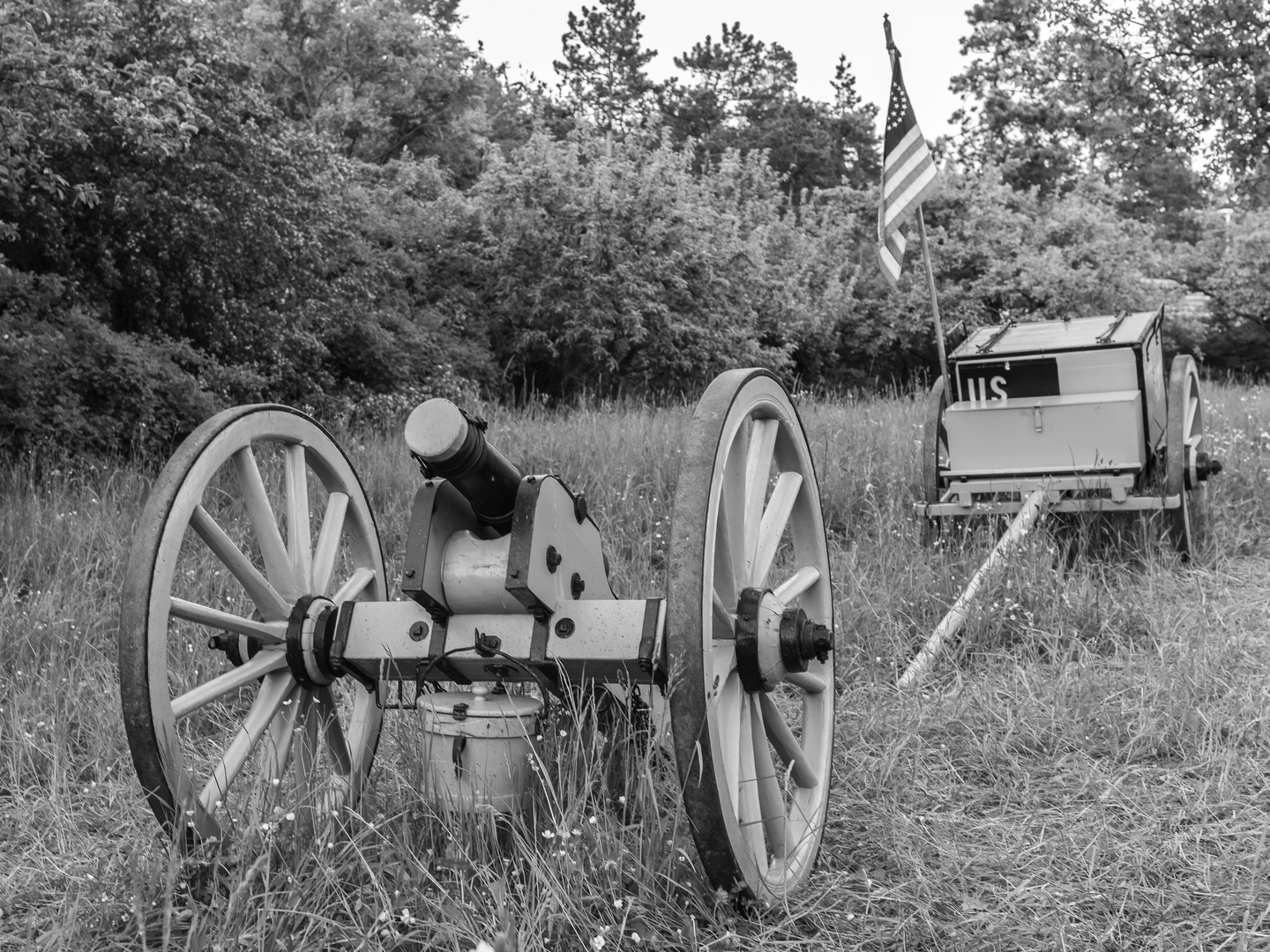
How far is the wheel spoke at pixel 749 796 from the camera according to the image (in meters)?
2.16

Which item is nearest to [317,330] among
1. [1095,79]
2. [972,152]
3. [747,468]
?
[747,468]

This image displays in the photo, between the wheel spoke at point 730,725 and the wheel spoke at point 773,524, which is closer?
the wheel spoke at point 730,725

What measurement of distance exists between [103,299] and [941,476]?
6.81 meters

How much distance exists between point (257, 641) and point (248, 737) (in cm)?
23

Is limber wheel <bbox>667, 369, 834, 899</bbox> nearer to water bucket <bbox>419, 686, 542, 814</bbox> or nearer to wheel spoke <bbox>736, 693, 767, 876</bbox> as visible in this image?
Result: wheel spoke <bbox>736, 693, 767, 876</bbox>

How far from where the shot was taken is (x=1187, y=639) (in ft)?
13.5

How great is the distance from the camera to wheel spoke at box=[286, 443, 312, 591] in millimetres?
2719

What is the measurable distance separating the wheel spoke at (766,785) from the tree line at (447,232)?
5.37 metres

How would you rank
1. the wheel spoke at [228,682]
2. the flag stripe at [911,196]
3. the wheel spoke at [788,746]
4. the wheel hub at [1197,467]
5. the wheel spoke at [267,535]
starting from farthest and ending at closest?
1. the flag stripe at [911,196]
2. the wheel hub at [1197,467]
3. the wheel spoke at [267,535]
4. the wheel spoke at [788,746]
5. the wheel spoke at [228,682]

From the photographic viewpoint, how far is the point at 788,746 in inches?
98.1

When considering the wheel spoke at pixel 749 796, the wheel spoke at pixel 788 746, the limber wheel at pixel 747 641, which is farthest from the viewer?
the wheel spoke at pixel 788 746

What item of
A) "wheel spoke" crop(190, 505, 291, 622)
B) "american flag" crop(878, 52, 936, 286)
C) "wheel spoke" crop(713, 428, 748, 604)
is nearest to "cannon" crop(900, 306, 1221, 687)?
"american flag" crop(878, 52, 936, 286)

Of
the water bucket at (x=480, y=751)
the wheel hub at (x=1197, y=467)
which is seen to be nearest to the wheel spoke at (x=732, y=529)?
the water bucket at (x=480, y=751)

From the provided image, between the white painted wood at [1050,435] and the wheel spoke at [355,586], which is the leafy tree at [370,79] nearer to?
the white painted wood at [1050,435]
